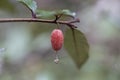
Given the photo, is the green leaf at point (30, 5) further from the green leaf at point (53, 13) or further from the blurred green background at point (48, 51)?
the blurred green background at point (48, 51)

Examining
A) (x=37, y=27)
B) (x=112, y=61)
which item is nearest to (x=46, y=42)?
(x=37, y=27)

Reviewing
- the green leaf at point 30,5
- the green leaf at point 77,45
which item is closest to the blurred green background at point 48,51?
the green leaf at point 77,45

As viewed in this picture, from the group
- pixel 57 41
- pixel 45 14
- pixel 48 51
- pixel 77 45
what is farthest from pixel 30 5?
pixel 48 51

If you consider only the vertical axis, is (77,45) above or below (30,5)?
below

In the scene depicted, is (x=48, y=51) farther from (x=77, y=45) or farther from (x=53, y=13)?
(x=53, y=13)

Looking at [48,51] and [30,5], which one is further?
[48,51]

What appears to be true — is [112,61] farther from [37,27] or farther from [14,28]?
[14,28]

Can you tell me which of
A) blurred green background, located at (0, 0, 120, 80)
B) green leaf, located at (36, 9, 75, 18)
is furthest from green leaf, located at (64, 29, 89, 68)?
blurred green background, located at (0, 0, 120, 80)

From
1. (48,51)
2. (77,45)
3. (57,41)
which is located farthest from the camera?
(48,51)
